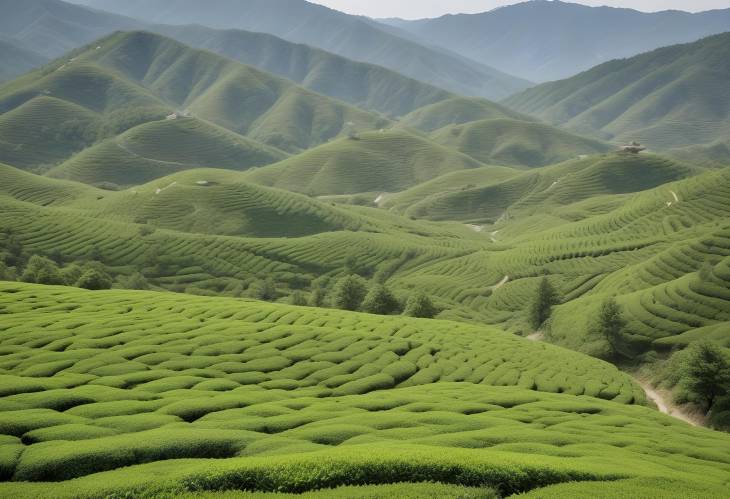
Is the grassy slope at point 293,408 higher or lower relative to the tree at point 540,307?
higher

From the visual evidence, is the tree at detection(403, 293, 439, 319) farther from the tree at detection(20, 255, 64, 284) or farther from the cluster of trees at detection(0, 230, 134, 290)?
the tree at detection(20, 255, 64, 284)

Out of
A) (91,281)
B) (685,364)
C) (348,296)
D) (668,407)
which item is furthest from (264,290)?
(685,364)

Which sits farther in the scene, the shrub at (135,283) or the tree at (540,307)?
the shrub at (135,283)

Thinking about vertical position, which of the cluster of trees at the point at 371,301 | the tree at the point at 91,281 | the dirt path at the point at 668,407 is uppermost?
the tree at the point at 91,281

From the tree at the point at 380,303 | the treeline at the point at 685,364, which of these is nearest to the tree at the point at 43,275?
the tree at the point at 380,303

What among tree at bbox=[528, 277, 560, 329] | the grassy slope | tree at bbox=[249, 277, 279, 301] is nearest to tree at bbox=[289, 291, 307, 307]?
→ tree at bbox=[249, 277, 279, 301]

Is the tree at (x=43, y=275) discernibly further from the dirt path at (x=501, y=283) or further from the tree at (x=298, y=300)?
the dirt path at (x=501, y=283)

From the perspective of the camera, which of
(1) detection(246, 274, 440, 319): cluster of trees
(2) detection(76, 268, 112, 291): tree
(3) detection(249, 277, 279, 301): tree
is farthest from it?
(3) detection(249, 277, 279, 301): tree
